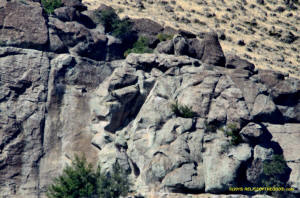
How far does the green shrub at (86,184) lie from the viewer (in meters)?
36.4

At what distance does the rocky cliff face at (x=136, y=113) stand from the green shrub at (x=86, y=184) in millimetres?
1379

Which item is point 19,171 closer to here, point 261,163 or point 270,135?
point 261,163

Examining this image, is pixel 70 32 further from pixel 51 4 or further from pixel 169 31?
pixel 169 31

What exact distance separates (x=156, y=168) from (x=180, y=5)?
1658 inches

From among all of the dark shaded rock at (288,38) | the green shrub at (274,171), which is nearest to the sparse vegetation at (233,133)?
the green shrub at (274,171)

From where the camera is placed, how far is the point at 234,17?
73.9 m

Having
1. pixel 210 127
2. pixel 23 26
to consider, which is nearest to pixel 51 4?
pixel 23 26

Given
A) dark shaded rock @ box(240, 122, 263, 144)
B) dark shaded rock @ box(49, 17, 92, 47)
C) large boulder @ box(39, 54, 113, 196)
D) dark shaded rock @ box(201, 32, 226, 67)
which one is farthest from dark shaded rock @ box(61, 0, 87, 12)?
dark shaded rock @ box(240, 122, 263, 144)

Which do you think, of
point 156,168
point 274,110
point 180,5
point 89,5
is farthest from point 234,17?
point 156,168

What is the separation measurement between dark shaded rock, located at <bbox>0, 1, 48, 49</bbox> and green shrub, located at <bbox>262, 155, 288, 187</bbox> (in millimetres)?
23146

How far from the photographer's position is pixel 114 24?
55906 mm

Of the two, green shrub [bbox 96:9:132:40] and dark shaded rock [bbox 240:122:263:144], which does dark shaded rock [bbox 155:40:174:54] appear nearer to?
green shrub [bbox 96:9:132:40]

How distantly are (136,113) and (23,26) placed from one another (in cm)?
1367

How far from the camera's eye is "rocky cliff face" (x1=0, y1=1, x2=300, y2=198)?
38.5 metres
